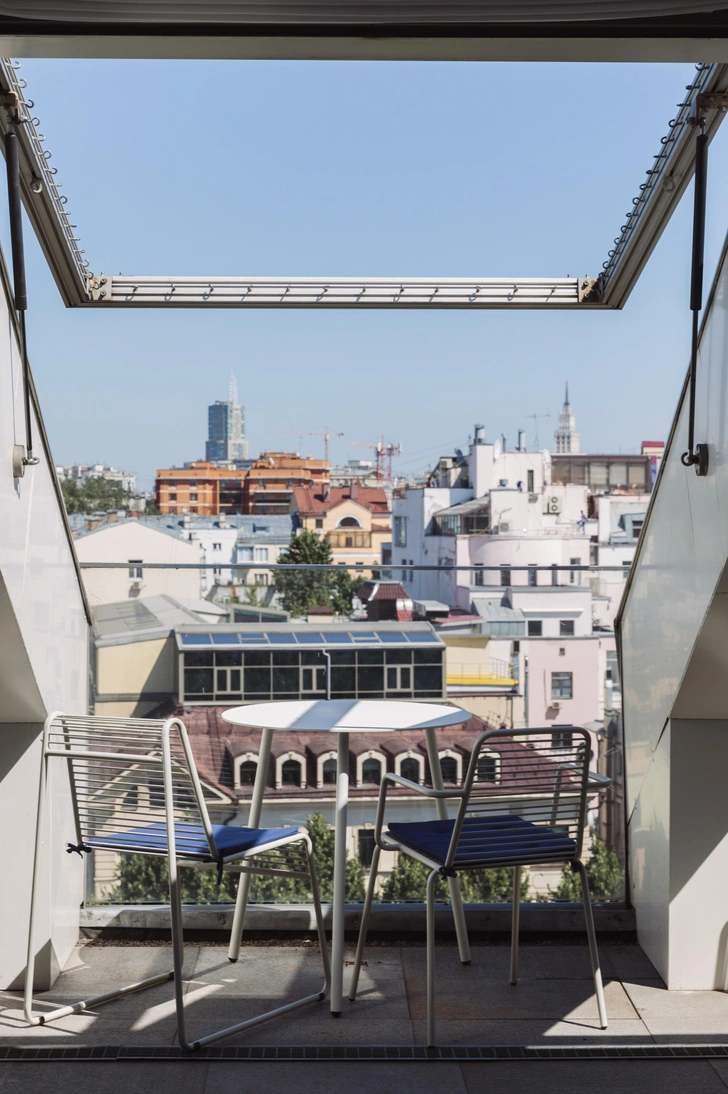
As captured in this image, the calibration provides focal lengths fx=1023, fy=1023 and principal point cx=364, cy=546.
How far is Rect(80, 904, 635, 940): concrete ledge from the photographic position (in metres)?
3.32

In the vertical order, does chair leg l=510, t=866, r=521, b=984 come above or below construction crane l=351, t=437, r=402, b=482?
below

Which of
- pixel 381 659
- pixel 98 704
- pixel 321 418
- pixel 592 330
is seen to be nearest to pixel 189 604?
pixel 98 704

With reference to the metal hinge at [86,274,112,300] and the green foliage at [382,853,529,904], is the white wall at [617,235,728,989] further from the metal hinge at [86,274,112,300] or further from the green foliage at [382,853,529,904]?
the metal hinge at [86,274,112,300]

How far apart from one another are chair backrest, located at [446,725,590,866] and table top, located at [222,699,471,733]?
0.24 m

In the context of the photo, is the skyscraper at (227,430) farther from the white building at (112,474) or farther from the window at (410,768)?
the window at (410,768)

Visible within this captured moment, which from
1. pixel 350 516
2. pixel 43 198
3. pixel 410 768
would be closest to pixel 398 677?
pixel 410 768

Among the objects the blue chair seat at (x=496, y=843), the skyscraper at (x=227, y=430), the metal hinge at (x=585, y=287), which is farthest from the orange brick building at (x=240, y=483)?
the blue chair seat at (x=496, y=843)

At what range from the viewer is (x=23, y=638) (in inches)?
107

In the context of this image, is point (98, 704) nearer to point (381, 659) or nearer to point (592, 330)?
point (381, 659)

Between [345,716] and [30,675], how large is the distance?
89cm

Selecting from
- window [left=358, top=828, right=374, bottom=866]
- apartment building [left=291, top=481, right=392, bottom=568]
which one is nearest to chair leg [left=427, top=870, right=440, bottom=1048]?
window [left=358, top=828, right=374, bottom=866]

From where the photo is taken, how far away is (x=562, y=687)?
347 cm

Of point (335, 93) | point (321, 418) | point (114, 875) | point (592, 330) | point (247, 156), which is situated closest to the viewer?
point (335, 93)

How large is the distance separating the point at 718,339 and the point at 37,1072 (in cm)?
239
